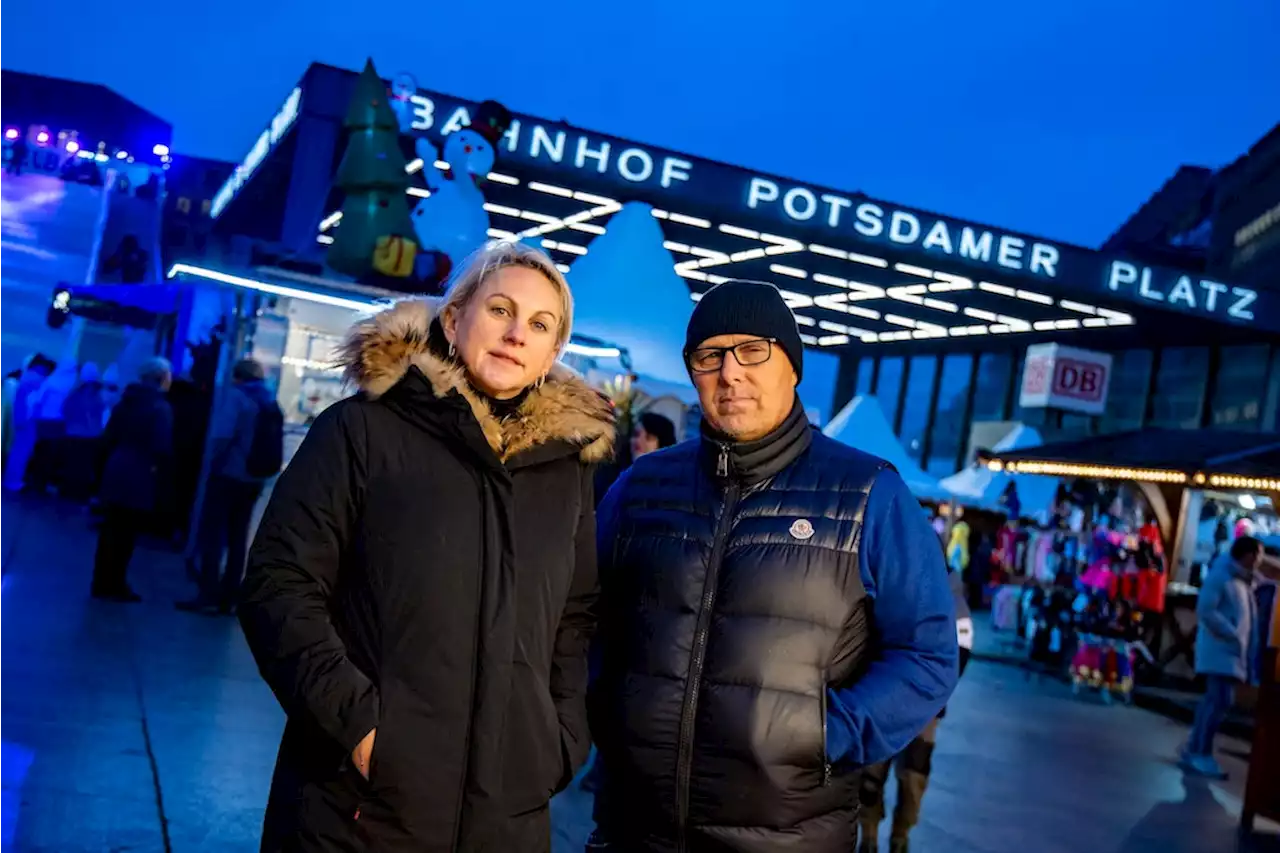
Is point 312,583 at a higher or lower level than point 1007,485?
lower

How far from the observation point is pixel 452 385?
229 cm

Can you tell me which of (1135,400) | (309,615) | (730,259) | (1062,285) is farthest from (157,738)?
(1135,400)

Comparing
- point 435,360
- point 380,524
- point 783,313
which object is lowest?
point 380,524

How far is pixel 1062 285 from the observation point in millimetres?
19016

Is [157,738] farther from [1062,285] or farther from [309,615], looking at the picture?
[1062,285]

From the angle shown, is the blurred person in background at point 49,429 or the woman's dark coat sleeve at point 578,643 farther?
the blurred person in background at point 49,429

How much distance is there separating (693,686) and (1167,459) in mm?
13013

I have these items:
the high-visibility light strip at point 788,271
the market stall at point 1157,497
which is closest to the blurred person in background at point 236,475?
the market stall at point 1157,497

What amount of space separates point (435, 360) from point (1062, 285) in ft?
60.2

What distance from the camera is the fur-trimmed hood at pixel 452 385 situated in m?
2.29

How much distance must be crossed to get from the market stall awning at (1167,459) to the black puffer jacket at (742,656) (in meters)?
11.9

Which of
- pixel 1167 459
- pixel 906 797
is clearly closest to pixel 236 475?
pixel 906 797

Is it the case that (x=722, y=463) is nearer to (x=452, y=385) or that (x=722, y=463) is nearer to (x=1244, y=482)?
(x=452, y=385)

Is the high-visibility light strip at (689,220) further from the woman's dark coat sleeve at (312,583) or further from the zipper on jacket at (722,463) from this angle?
the woman's dark coat sleeve at (312,583)
